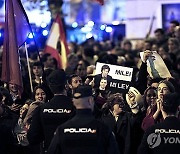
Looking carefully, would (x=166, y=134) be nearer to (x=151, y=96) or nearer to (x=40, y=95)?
(x=151, y=96)

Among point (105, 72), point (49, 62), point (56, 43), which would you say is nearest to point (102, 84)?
point (105, 72)

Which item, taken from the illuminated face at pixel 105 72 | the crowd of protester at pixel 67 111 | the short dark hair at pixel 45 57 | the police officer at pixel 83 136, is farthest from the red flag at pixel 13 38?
the short dark hair at pixel 45 57

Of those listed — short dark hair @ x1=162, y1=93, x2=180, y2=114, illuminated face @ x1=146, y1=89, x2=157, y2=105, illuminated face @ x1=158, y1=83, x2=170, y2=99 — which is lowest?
illuminated face @ x1=146, y1=89, x2=157, y2=105

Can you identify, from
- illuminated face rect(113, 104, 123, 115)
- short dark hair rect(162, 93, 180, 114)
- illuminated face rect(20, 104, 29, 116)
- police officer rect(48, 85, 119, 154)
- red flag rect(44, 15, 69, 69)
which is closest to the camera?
police officer rect(48, 85, 119, 154)

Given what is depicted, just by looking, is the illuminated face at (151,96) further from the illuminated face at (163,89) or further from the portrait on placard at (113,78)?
the portrait on placard at (113,78)

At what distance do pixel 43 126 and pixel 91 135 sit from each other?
1.44 meters

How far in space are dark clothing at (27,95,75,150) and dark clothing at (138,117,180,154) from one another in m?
1.49

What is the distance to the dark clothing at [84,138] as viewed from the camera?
30.1ft

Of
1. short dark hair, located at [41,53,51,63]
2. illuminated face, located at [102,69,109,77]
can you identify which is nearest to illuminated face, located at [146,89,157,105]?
illuminated face, located at [102,69,109,77]

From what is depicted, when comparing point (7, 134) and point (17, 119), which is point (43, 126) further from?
point (17, 119)

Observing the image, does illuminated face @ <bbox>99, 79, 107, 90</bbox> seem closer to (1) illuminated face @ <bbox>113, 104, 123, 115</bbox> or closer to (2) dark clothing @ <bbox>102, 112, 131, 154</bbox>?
(1) illuminated face @ <bbox>113, 104, 123, 115</bbox>

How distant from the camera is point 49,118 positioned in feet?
34.4

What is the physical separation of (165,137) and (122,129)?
1863 mm

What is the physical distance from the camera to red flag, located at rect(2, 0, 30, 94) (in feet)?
41.3
